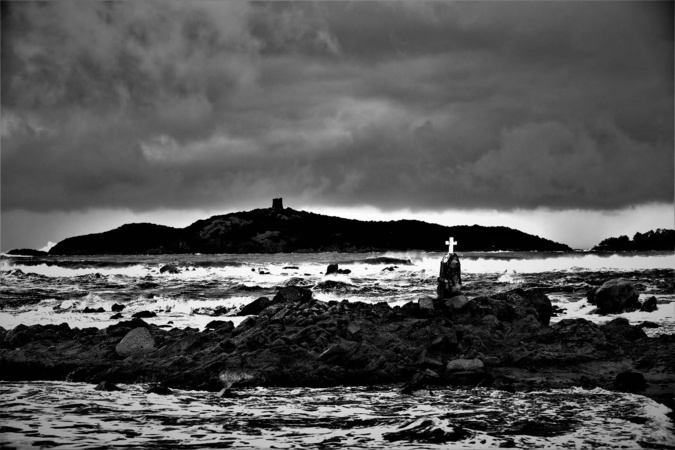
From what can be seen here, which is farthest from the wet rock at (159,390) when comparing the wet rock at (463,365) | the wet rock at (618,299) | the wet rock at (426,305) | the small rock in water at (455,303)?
the wet rock at (618,299)

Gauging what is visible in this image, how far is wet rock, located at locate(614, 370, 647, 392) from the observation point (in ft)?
45.5

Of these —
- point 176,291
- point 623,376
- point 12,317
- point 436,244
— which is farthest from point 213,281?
point 436,244

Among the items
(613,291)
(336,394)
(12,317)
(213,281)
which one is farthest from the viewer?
(213,281)

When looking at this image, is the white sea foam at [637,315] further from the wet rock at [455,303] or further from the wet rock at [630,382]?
the wet rock at [630,382]

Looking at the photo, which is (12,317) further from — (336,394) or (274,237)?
(274,237)

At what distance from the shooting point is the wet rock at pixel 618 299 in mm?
26219

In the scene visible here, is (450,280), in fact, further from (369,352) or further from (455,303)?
(369,352)

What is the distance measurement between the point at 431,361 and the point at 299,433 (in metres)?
5.77

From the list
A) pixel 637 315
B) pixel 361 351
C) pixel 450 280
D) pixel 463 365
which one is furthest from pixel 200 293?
pixel 463 365

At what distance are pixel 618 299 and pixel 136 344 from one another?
17422 millimetres

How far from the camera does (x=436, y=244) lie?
Result: 4879 inches

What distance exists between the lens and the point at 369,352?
16016mm

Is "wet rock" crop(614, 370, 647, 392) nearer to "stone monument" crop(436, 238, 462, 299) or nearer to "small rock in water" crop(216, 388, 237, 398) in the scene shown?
"small rock in water" crop(216, 388, 237, 398)

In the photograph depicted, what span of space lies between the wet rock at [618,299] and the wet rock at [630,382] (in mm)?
12684
